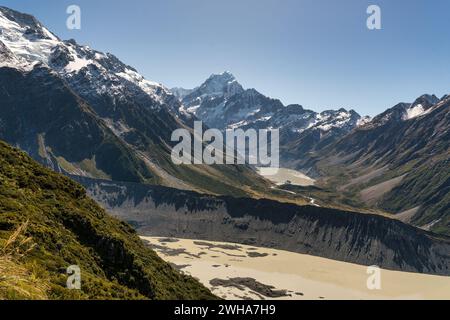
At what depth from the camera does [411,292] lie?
174 metres

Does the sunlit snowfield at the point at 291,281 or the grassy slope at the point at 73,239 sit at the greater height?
the grassy slope at the point at 73,239

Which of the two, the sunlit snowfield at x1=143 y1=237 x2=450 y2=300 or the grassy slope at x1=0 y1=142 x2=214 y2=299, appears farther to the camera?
the sunlit snowfield at x1=143 y1=237 x2=450 y2=300

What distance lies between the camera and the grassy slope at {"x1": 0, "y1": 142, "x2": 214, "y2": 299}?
44312 millimetres

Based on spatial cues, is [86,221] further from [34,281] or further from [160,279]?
[34,281]

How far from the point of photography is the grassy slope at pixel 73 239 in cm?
4431

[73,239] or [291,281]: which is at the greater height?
[73,239]

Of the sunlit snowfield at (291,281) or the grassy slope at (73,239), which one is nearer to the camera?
the grassy slope at (73,239)

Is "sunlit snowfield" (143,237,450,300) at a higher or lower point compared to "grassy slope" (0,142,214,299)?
lower

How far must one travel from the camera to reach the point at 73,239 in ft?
191

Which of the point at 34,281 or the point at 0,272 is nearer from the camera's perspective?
the point at 0,272

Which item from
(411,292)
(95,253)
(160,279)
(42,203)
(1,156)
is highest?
(1,156)

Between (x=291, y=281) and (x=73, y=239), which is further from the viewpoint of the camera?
(x=291, y=281)
